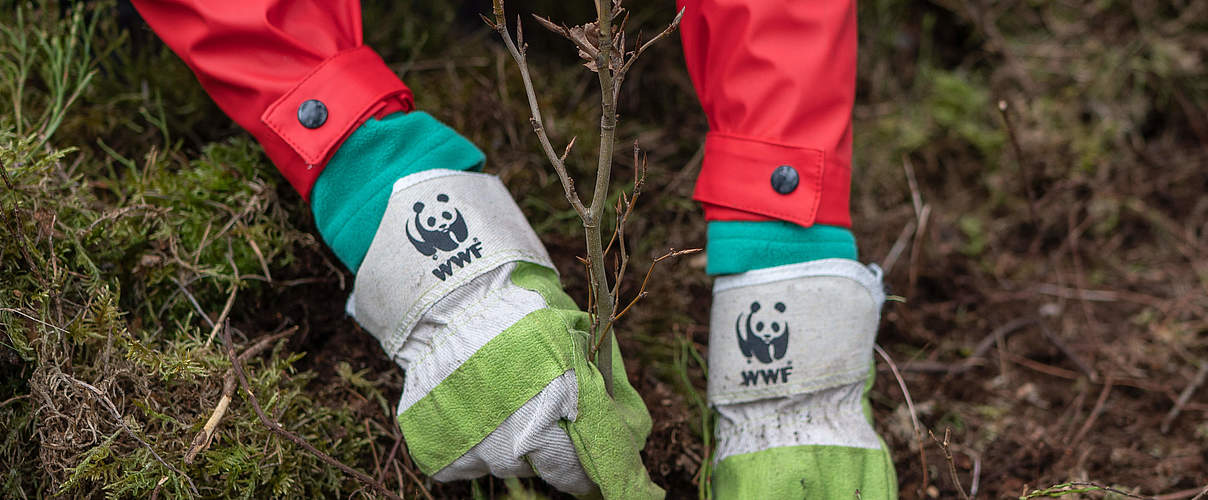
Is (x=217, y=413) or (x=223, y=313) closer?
(x=217, y=413)

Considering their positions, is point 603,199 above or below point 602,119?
below

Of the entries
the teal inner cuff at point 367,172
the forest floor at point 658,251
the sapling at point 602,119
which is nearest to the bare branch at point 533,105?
the sapling at point 602,119

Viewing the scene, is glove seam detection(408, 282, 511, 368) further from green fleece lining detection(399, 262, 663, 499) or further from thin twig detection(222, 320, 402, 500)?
thin twig detection(222, 320, 402, 500)

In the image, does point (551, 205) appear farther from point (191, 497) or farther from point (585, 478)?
point (191, 497)

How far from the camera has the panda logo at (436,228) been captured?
1356 millimetres

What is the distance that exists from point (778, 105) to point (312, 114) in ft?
2.62

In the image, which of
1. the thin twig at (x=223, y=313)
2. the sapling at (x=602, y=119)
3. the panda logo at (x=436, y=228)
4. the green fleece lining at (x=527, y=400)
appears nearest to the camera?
the sapling at (x=602, y=119)

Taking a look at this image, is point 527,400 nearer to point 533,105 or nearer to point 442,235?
point 442,235

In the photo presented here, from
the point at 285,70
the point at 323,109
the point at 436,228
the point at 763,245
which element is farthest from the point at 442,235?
the point at 763,245

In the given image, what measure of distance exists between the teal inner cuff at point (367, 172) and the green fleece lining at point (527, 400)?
31 cm

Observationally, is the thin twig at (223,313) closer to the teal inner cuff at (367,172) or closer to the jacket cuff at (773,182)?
the teal inner cuff at (367,172)

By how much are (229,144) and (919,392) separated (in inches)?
63.6

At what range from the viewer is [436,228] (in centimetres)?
136

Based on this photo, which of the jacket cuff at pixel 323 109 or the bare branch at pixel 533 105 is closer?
the bare branch at pixel 533 105
